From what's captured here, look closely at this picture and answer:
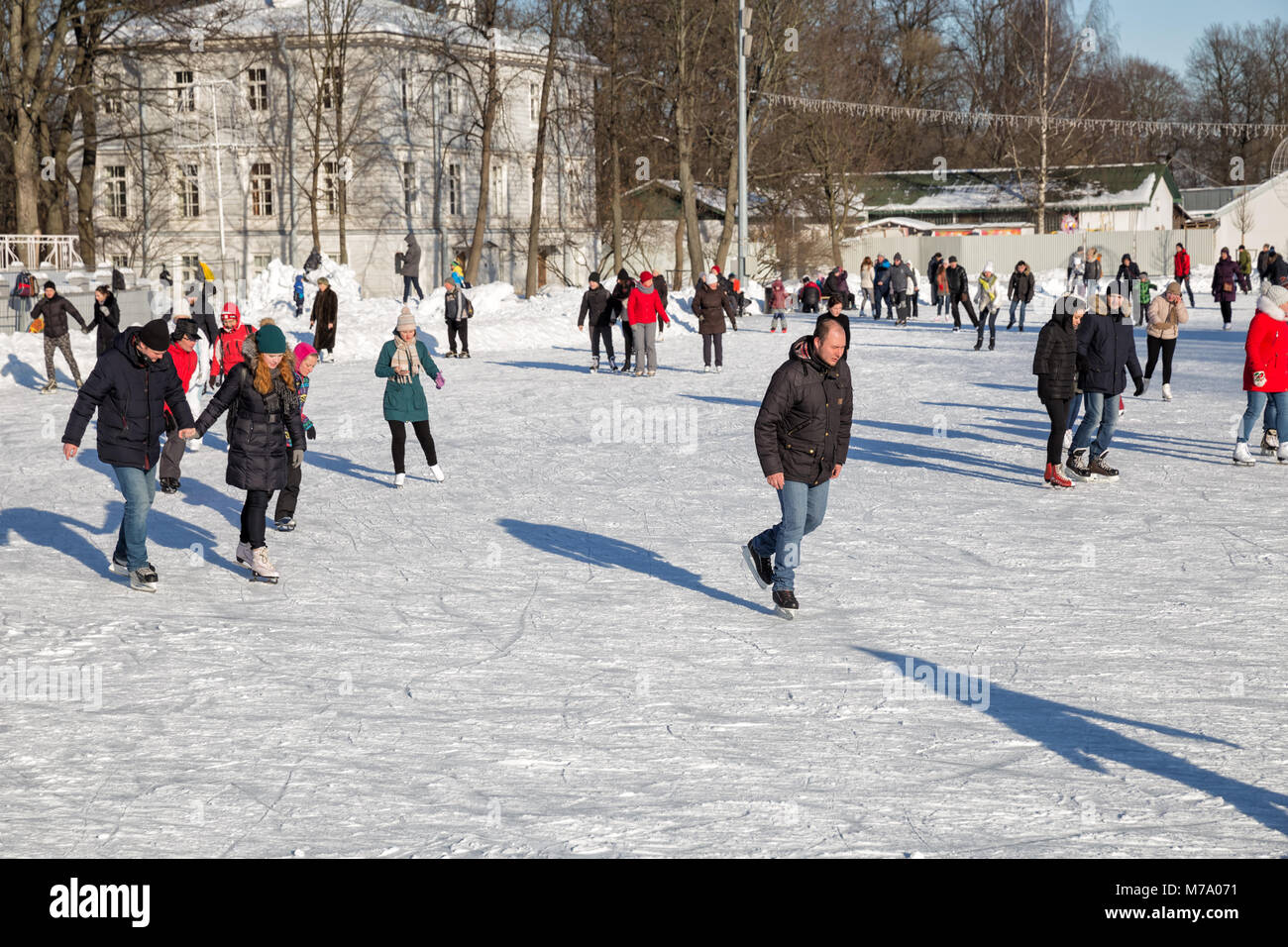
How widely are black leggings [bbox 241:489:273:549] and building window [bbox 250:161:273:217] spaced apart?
1694 inches

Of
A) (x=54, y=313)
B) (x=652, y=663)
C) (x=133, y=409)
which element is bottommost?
(x=652, y=663)

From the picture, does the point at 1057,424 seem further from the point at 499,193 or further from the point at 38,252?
the point at 499,193

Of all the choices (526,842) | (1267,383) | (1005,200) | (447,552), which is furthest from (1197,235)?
(526,842)

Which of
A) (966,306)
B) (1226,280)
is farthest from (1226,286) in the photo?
(966,306)

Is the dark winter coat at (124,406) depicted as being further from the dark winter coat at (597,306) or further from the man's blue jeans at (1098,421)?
the dark winter coat at (597,306)

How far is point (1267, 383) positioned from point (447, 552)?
22.6ft

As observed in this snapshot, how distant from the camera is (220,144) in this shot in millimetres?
48094

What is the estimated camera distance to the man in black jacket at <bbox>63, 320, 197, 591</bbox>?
7.93m

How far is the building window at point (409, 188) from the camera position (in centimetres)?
4878

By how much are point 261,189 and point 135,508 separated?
43289mm

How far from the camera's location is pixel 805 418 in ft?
23.9

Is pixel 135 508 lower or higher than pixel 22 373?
lower

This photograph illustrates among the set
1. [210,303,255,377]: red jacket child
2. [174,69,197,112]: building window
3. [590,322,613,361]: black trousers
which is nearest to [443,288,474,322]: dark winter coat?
[590,322,613,361]: black trousers
